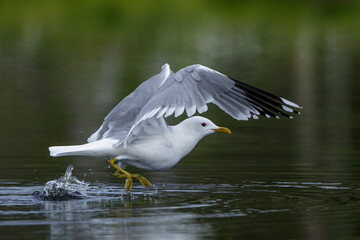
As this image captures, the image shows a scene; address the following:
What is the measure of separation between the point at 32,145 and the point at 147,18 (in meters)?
26.2

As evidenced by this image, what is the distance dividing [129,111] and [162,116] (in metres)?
0.49

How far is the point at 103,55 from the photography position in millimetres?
30156

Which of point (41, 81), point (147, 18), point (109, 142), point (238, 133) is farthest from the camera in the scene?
point (147, 18)

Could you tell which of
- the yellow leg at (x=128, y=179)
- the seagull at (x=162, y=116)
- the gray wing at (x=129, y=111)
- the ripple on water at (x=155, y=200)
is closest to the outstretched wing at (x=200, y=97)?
the seagull at (x=162, y=116)

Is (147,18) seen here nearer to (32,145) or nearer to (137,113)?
(32,145)

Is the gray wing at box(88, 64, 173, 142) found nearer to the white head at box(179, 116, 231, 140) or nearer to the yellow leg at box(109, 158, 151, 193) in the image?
the yellow leg at box(109, 158, 151, 193)

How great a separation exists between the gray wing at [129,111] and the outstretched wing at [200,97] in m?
0.18

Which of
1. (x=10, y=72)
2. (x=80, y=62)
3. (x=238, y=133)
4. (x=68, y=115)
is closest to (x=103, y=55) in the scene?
(x=80, y=62)

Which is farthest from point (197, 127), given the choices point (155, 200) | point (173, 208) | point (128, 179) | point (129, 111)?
point (173, 208)

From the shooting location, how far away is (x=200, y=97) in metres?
9.73

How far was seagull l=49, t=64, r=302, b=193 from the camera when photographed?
9531mm

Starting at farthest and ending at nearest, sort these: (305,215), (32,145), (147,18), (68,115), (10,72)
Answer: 1. (147,18)
2. (10,72)
3. (68,115)
4. (32,145)
5. (305,215)

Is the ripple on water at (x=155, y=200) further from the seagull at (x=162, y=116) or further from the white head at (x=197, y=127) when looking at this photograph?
the white head at (x=197, y=127)

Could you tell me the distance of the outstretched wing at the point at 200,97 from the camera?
9445 millimetres
